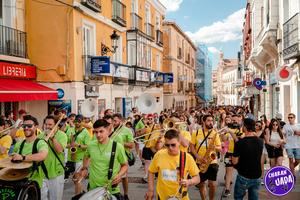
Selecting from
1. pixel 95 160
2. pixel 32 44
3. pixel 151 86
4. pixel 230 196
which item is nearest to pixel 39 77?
pixel 32 44

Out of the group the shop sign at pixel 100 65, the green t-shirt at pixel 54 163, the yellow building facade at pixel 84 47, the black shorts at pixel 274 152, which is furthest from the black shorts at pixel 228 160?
the shop sign at pixel 100 65

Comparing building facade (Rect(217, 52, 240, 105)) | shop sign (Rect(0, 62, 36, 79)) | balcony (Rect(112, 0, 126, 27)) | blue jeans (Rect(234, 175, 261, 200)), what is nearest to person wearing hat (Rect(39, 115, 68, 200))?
blue jeans (Rect(234, 175, 261, 200))

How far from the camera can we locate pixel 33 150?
537cm

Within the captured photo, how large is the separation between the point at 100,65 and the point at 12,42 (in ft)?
12.4

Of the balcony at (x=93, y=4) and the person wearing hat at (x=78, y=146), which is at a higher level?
the balcony at (x=93, y=4)

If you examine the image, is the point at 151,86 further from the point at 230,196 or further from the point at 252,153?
the point at 252,153

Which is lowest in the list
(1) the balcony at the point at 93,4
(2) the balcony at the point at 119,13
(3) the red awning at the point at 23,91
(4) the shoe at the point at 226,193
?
(4) the shoe at the point at 226,193

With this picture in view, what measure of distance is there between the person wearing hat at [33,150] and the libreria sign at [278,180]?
10.8 feet

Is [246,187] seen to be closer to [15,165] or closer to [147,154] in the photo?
[15,165]

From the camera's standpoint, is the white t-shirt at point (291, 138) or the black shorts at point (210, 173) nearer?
the black shorts at point (210, 173)

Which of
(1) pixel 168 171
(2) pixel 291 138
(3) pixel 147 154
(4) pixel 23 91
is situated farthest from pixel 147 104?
(1) pixel 168 171

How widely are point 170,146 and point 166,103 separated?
33461 millimetres

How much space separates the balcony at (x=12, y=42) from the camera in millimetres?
13824

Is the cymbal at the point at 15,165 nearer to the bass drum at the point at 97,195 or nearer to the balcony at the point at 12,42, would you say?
the bass drum at the point at 97,195
